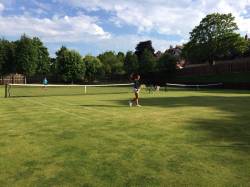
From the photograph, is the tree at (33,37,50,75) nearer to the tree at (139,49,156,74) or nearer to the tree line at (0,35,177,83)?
the tree line at (0,35,177,83)

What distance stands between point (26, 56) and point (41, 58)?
9.51 metres

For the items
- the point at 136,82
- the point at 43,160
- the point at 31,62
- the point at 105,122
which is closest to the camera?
the point at 43,160

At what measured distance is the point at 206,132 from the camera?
36.8ft

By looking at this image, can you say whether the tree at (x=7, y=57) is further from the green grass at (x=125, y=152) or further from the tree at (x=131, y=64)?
the green grass at (x=125, y=152)

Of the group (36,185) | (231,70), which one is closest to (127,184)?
(36,185)

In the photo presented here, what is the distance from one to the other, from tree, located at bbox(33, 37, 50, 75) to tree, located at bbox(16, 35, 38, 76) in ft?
11.4

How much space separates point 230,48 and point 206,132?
65.1m

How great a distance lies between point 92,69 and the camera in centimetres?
10306

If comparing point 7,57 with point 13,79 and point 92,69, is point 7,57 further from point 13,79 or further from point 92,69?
point 92,69

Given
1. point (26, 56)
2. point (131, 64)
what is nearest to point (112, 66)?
point (131, 64)

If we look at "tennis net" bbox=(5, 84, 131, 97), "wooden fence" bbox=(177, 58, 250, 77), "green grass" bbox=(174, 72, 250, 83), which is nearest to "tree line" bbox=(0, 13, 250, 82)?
"wooden fence" bbox=(177, 58, 250, 77)

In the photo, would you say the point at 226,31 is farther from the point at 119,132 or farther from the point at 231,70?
the point at 119,132

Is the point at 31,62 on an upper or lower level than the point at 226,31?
lower

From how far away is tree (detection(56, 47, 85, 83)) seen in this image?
303 feet
